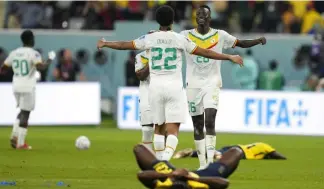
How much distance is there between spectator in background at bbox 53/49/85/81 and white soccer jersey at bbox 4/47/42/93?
9.85m

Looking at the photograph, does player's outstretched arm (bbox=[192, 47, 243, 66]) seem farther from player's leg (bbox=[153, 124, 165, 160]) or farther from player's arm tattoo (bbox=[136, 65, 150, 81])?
player's arm tattoo (bbox=[136, 65, 150, 81])

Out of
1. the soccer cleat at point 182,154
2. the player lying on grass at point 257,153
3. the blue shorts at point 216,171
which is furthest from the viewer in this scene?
the player lying on grass at point 257,153

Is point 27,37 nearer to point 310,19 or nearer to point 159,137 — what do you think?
point 159,137

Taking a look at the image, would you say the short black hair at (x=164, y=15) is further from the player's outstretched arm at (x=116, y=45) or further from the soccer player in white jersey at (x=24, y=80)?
the soccer player in white jersey at (x=24, y=80)

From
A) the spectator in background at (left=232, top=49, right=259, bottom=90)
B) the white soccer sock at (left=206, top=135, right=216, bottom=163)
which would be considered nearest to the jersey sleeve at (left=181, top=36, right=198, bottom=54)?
the white soccer sock at (left=206, top=135, right=216, bottom=163)

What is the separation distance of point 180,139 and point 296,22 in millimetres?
9300

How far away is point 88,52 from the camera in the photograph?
35.2 m

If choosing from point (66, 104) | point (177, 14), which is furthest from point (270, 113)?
point (177, 14)

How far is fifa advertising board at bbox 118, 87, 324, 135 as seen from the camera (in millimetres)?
28500

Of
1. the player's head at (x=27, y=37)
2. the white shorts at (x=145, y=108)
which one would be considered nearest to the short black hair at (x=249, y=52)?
the player's head at (x=27, y=37)

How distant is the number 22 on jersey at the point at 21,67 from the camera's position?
22625 mm

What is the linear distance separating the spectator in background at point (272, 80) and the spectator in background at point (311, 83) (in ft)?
2.36

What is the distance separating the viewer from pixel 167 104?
15609 millimetres

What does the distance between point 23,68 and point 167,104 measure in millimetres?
7751
